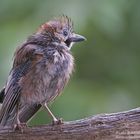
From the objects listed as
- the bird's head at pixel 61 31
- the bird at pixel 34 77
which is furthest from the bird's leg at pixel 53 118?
the bird's head at pixel 61 31

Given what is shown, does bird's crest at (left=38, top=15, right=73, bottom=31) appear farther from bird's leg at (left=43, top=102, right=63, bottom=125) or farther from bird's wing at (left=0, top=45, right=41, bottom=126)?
bird's leg at (left=43, top=102, right=63, bottom=125)

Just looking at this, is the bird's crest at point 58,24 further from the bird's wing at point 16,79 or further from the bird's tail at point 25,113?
the bird's tail at point 25,113

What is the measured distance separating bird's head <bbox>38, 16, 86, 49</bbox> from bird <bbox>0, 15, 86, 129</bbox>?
0.03 m

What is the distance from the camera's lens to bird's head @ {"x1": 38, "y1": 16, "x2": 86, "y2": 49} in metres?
6.81

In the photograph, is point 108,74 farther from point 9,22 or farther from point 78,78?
point 9,22

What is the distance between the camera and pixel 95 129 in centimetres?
598

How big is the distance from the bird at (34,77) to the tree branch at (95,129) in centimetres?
28

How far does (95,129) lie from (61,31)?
3.91 ft

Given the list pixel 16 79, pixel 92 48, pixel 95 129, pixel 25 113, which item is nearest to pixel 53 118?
pixel 25 113

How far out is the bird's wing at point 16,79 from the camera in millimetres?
6461

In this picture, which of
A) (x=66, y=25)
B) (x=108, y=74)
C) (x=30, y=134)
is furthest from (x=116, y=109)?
(x=30, y=134)

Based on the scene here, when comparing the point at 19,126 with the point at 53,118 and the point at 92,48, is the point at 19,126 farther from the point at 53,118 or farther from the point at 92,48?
the point at 92,48

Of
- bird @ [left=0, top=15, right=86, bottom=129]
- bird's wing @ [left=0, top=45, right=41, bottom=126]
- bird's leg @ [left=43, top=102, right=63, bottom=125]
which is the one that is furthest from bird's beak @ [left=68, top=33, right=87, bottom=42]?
bird's leg @ [left=43, top=102, right=63, bottom=125]

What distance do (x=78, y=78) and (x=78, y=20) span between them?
2.05 ft
